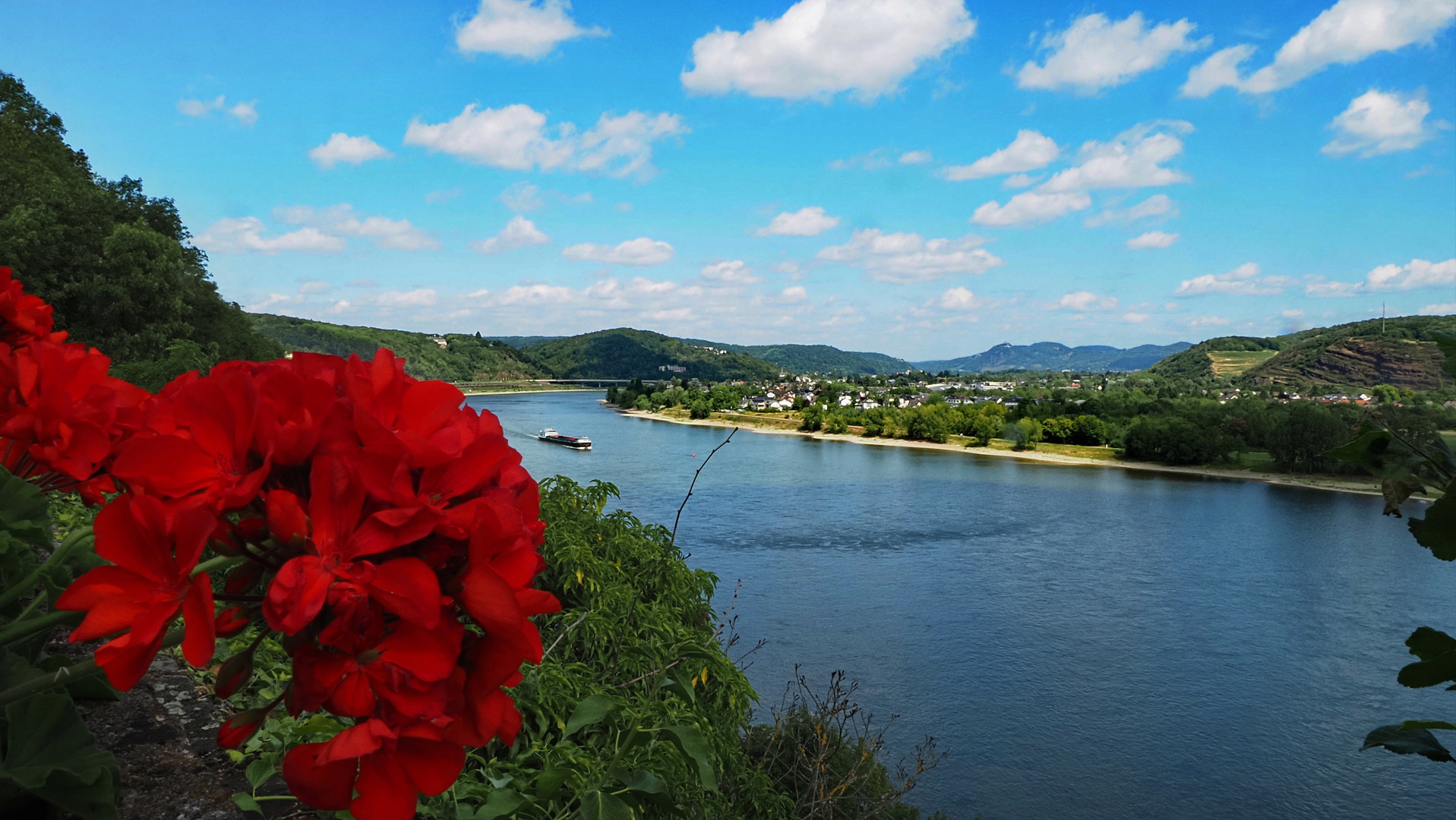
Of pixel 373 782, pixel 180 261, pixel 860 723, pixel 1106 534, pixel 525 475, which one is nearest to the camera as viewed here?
pixel 373 782

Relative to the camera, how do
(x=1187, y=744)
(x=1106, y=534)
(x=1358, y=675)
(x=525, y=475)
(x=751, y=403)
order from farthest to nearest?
1. (x=751, y=403)
2. (x=1106, y=534)
3. (x=1358, y=675)
4. (x=1187, y=744)
5. (x=525, y=475)

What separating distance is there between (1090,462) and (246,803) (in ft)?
231

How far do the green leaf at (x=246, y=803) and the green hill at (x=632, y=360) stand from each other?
151899mm

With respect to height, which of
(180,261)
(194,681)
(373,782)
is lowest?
(194,681)

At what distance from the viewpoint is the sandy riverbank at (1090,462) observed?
53.3 metres

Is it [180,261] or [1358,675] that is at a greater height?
[180,261]

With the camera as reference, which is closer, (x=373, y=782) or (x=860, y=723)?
(x=373, y=782)

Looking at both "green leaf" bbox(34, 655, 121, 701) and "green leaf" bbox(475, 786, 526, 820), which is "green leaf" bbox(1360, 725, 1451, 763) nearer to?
"green leaf" bbox(475, 786, 526, 820)

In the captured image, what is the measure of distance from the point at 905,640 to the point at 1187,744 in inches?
283

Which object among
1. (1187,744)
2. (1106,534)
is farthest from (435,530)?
(1106,534)

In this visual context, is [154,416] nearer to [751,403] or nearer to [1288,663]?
[1288,663]

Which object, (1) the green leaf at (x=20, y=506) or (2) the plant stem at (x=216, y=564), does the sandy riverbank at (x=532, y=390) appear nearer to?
(1) the green leaf at (x=20, y=506)

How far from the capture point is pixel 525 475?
0.84 metres

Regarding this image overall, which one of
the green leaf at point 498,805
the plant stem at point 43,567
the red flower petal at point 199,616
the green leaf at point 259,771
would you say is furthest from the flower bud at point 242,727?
the green leaf at point 259,771
